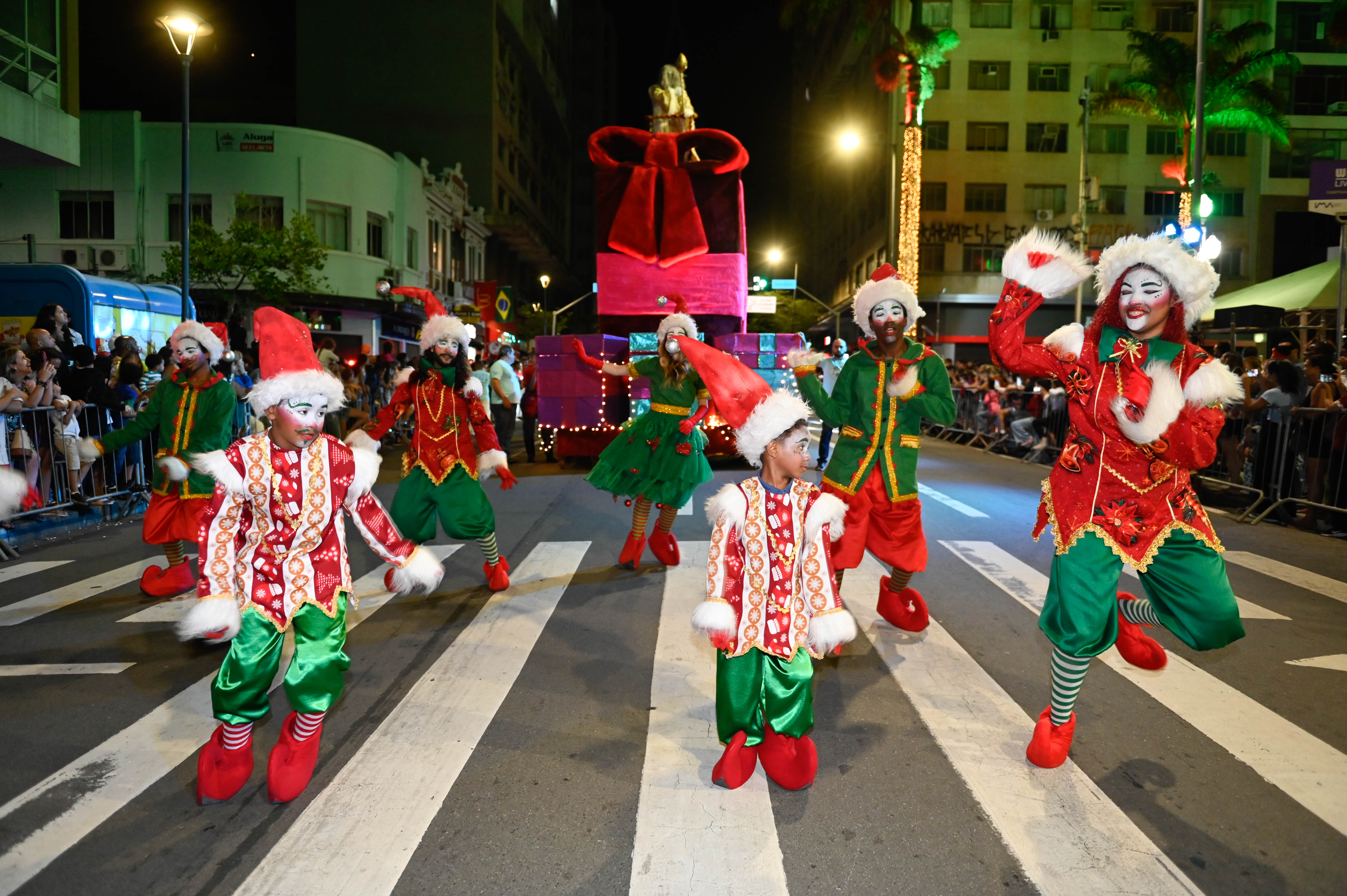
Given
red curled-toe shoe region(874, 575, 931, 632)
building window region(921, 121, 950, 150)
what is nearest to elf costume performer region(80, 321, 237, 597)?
red curled-toe shoe region(874, 575, 931, 632)

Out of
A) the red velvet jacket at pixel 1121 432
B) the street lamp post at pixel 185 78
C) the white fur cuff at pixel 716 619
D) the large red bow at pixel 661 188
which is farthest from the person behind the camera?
the street lamp post at pixel 185 78

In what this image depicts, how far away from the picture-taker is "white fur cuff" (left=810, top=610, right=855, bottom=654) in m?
3.52

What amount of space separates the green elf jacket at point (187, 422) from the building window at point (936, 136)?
43.4 meters

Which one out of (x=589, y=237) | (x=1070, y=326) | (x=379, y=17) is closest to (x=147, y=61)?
(x=379, y=17)

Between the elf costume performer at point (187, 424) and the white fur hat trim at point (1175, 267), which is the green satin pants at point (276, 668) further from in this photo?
the white fur hat trim at point (1175, 267)

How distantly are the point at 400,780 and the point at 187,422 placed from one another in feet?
12.6

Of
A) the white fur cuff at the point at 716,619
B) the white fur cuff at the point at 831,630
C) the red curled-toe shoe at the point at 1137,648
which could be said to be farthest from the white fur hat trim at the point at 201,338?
the red curled-toe shoe at the point at 1137,648

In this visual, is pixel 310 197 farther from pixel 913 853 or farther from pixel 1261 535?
pixel 913 853

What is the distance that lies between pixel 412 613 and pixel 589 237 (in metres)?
113

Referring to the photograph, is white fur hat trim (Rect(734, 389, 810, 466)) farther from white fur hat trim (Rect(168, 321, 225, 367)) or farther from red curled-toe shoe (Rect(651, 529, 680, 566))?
white fur hat trim (Rect(168, 321, 225, 367))

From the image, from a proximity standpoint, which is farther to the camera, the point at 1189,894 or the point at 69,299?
the point at 69,299

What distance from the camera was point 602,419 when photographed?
14.7m

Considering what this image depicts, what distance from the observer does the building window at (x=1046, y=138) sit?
145ft

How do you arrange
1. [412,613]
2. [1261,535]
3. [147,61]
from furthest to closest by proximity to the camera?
[147,61]
[1261,535]
[412,613]
